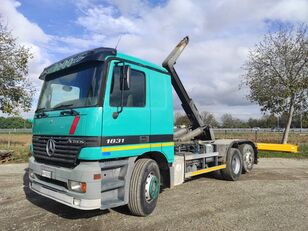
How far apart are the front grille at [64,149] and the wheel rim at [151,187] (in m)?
1.45

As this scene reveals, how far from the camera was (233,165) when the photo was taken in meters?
8.87

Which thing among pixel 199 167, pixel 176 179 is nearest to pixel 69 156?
pixel 176 179

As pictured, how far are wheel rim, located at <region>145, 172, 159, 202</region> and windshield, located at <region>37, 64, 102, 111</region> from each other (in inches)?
72.7

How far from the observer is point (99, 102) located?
4535 mm

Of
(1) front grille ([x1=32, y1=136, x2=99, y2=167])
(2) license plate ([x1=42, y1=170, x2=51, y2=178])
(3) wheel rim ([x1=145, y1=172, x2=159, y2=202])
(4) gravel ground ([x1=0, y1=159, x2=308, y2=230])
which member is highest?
(1) front grille ([x1=32, y1=136, x2=99, y2=167])

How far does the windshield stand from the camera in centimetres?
470

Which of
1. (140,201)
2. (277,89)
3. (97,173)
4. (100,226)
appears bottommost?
(100,226)

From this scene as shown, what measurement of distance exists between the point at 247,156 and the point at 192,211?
5.04 metres

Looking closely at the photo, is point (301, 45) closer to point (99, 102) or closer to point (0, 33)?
point (99, 102)

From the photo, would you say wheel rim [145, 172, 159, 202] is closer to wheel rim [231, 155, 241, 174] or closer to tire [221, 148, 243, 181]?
tire [221, 148, 243, 181]

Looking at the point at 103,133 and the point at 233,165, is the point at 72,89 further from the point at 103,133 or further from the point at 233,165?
the point at 233,165

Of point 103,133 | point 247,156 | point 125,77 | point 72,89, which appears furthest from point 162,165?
point 247,156

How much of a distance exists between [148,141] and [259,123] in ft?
198

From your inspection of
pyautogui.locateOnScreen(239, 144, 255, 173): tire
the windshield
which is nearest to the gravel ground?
pyautogui.locateOnScreen(239, 144, 255, 173): tire
